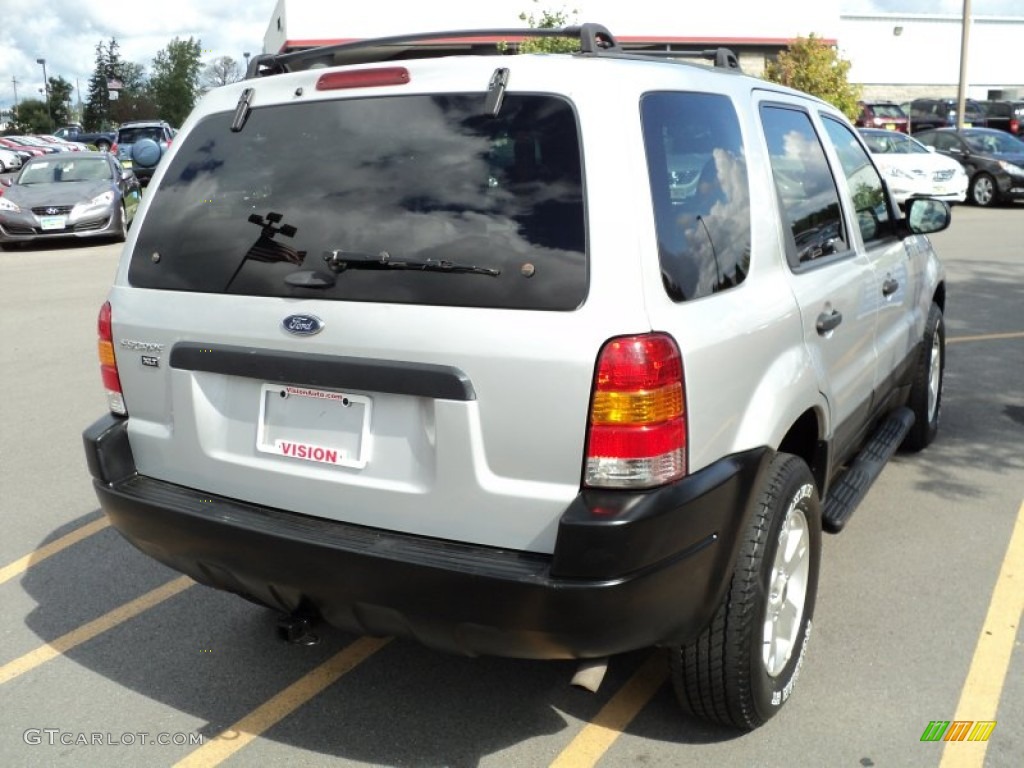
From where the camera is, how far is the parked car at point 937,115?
115 ft

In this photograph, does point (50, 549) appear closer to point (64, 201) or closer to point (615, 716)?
point (615, 716)

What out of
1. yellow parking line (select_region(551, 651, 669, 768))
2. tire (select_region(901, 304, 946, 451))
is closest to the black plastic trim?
yellow parking line (select_region(551, 651, 669, 768))

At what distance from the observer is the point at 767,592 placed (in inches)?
117

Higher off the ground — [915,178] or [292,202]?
[292,202]

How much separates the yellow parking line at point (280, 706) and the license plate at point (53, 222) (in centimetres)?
1372

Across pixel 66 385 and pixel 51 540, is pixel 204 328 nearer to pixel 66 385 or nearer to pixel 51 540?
pixel 51 540

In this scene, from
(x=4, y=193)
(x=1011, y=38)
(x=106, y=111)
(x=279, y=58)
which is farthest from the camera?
(x=106, y=111)

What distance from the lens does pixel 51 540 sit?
4.77 m

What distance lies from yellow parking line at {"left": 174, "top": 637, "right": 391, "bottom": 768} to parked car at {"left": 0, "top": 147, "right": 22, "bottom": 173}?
3538cm

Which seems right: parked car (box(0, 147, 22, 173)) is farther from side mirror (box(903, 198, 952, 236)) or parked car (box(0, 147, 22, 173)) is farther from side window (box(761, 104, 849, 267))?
side window (box(761, 104, 849, 267))

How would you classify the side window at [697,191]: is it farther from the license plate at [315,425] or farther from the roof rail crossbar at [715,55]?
the license plate at [315,425]

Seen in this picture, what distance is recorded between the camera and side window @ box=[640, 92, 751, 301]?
2691 millimetres

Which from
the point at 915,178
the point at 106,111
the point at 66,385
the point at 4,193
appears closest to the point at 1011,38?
the point at 915,178

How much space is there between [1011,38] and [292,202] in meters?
64.2
